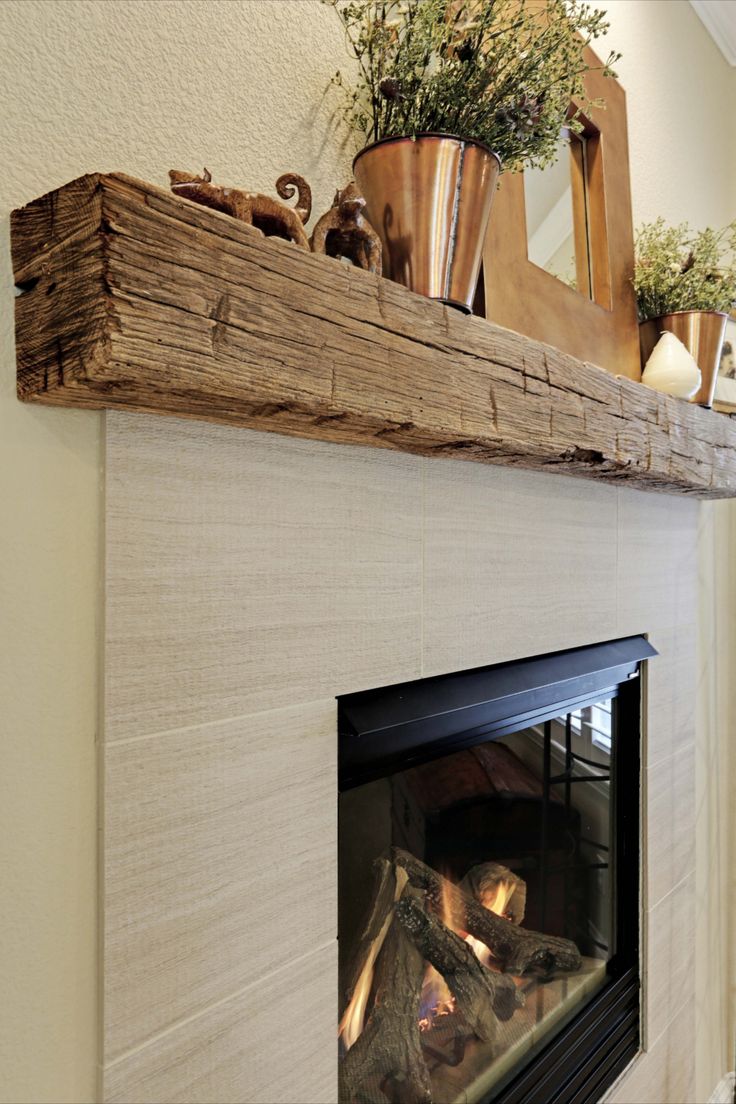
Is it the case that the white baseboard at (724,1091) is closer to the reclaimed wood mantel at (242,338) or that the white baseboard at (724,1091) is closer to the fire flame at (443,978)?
the fire flame at (443,978)

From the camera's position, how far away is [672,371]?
1485mm

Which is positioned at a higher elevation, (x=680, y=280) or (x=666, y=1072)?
(x=680, y=280)

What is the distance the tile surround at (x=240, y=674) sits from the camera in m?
0.71

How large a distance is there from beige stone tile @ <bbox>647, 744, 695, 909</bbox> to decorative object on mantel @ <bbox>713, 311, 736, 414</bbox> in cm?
82

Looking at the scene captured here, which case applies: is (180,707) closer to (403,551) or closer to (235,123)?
(403,551)

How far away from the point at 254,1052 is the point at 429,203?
970 mm

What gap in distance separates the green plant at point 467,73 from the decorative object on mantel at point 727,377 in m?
1.01

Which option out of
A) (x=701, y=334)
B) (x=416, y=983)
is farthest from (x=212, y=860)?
(x=701, y=334)

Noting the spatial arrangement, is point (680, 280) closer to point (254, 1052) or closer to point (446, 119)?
point (446, 119)

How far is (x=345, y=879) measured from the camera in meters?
1.05

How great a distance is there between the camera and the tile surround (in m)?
0.71

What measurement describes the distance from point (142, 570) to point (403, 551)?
39cm

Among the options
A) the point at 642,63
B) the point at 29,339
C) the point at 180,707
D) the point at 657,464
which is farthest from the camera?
the point at 642,63

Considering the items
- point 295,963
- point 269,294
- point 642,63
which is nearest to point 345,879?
point 295,963
